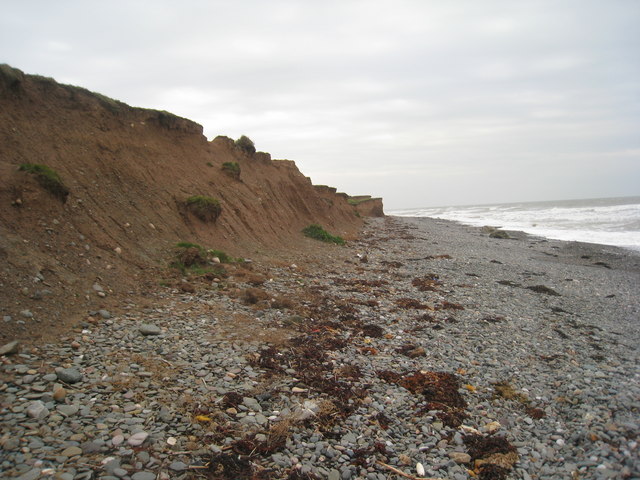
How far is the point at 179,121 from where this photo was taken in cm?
1889

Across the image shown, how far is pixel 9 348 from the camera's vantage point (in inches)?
221

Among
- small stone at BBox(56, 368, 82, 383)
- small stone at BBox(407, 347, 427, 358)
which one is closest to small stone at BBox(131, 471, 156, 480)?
small stone at BBox(56, 368, 82, 383)

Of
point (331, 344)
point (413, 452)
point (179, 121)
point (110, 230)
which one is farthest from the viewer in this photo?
point (179, 121)

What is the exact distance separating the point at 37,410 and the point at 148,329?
275 centimetres

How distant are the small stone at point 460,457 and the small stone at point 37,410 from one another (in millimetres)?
5305

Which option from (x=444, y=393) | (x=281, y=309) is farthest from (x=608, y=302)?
(x=281, y=309)

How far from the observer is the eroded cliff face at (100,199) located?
27.1 feet

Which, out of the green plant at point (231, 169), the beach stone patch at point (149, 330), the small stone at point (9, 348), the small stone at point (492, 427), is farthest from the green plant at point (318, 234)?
the small stone at point (9, 348)

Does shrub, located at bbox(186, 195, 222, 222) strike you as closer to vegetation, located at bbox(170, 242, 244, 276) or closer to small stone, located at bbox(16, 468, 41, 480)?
vegetation, located at bbox(170, 242, 244, 276)

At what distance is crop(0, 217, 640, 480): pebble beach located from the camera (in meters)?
4.47

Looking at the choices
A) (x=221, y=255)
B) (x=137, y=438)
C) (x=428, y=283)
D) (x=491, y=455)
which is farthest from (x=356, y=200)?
(x=137, y=438)

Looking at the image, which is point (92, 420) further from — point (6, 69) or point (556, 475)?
point (6, 69)

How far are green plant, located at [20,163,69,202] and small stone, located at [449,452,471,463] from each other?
11.2 meters

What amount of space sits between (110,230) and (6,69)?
6.46 metres
